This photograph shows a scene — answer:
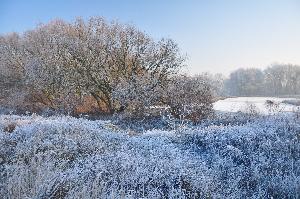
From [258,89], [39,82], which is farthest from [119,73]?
[258,89]

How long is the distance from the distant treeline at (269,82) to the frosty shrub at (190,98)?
54202mm

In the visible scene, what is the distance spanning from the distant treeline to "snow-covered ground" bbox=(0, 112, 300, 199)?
6314cm

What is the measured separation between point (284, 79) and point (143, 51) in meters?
59.6

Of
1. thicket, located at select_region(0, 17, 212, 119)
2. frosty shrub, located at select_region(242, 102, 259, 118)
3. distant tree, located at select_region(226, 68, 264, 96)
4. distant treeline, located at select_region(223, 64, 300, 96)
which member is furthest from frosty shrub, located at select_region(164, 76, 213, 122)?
distant tree, located at select_region(226, 68, 264, 96)

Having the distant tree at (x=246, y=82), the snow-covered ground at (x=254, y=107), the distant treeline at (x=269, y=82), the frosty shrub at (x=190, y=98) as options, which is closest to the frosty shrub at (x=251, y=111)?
the snow-covered ground at (x=254, y=107)

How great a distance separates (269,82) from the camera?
260ft

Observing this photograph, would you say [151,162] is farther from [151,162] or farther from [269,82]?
[269,82]

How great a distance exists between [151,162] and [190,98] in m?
10.9

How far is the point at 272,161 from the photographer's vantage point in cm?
1080

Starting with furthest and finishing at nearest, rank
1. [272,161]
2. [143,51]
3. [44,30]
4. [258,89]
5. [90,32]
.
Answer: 1. [258,89]
2. [44,30]
3. [90,32]
4. [143,51]
5. [272,161]

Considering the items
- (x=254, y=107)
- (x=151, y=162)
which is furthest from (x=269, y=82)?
(x=151, y=162)

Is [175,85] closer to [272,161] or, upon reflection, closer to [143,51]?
[143,51]

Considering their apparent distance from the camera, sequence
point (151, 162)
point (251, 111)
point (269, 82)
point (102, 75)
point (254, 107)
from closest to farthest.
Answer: point (151, 162) → point (251, 111) → point (254, 107) → point (102, 75) → point (269, 82)

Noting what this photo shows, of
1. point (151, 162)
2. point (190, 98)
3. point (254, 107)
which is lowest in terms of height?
point (151, 162)
